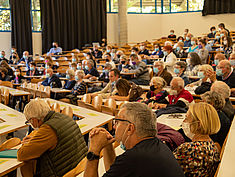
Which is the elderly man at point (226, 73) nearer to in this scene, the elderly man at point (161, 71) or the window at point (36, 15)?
the elderly man at point (161, 71)

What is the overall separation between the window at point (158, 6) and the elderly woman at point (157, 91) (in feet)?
45.5

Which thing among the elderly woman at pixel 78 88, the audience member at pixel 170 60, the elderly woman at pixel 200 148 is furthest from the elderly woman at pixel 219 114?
the audience member at pixel 170 60

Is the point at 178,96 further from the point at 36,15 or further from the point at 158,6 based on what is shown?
the point at 158,6

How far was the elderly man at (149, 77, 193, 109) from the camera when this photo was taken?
13.4 feet

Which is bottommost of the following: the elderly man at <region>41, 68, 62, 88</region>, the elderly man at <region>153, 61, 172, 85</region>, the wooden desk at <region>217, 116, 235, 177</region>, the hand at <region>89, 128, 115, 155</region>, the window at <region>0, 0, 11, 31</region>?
the wooden desk at <region>217, 116, 235, 177</region>

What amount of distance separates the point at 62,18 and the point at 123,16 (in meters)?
3.61

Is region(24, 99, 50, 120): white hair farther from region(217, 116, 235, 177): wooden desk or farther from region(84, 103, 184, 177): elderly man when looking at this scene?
region(217, 116, 235, 177): wooden desk

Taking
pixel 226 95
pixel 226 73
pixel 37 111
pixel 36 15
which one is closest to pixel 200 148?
pixel 37 111

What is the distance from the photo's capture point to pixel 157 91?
482 centimetres

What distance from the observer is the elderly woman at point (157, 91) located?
183 inches

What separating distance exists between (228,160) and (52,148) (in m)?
1.48

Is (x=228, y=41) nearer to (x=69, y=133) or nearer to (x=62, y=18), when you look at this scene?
(x=69, y=133)

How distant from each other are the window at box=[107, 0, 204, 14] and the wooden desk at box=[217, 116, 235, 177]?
15967mm

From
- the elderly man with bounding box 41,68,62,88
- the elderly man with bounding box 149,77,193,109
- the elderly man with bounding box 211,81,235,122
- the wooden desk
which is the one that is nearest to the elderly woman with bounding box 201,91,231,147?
the wooden desk
